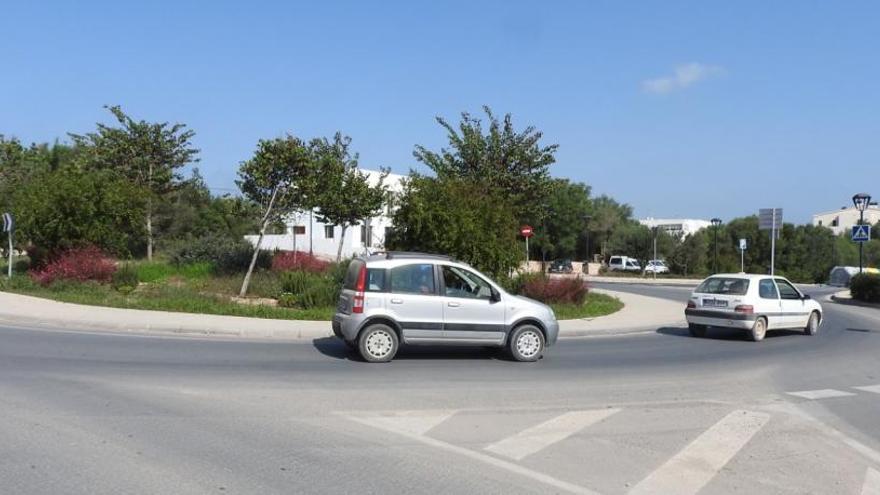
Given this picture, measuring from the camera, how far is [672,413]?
8.23m

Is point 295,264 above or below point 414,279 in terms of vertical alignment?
above

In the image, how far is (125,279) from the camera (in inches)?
863

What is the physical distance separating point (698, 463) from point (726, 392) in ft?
12.7

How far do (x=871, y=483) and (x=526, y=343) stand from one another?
21.1 ft

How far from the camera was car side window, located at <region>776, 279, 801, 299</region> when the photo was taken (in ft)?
56.1

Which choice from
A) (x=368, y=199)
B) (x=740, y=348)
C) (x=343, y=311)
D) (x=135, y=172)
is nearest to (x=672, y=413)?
(x=343, y=311)

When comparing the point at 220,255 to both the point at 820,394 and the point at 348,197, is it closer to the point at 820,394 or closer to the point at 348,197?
the point at 348,197

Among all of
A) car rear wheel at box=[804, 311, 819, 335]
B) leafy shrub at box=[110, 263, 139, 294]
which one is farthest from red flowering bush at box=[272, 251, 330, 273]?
car rear wheel at box=[804, 311, 819, 335]

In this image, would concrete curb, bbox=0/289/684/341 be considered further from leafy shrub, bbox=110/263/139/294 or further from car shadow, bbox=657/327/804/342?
leafy shrub, bbox=110/263/139/294

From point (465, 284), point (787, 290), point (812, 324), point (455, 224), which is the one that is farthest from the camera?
point (455, 224)

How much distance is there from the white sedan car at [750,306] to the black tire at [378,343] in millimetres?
8435

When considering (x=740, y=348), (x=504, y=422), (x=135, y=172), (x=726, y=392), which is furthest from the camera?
(x=135, y=172)

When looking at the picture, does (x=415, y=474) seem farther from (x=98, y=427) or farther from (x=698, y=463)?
(x=98, y=427)

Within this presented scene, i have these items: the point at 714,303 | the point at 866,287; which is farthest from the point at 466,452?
the point at 866,287
